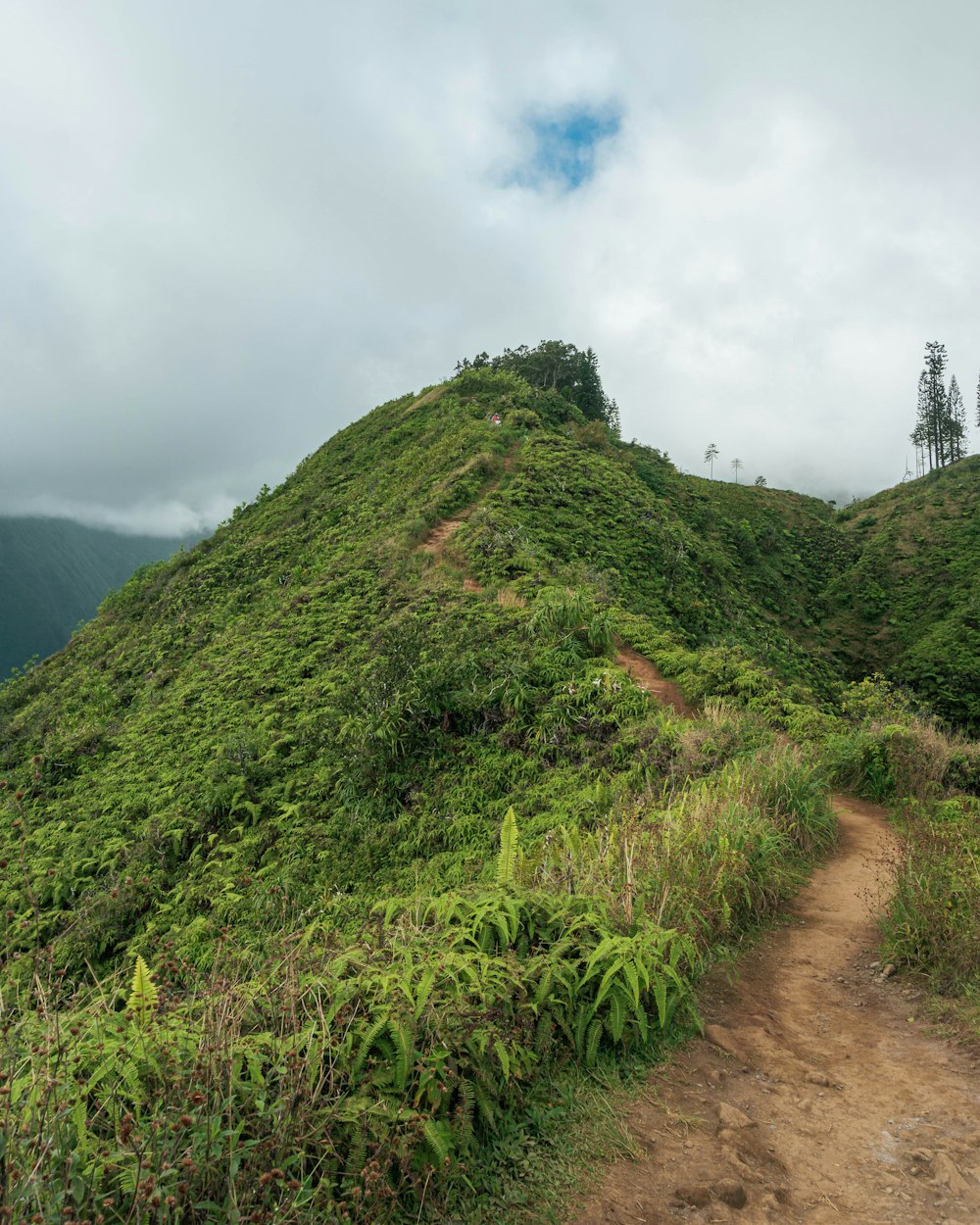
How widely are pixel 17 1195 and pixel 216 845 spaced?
845 cm

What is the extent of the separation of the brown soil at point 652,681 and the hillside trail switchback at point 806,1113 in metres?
5.70

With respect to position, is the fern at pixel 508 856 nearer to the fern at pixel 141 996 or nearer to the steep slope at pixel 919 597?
the fern at pixel 141 996

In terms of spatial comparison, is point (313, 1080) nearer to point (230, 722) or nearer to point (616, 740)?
point (616, 740)

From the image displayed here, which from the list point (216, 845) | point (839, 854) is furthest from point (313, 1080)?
point (216, 845)

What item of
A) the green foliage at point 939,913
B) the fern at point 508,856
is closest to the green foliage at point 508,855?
the fern at point 508,856

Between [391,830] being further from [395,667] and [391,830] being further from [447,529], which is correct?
[447,529]

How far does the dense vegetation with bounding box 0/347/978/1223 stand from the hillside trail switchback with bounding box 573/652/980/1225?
0.38m

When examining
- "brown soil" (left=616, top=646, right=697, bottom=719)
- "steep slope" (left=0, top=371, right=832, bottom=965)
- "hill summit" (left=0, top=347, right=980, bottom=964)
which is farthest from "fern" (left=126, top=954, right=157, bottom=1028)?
"brown soil" (left=616, top=646, right=697, bottom=719)

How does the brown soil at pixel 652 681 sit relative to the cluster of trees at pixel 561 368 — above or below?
below

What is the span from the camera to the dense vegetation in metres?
2.63

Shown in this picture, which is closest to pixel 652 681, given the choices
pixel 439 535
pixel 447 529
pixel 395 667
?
pixel 395 667

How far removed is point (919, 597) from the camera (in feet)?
110

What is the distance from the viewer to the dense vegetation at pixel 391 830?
2627 mm

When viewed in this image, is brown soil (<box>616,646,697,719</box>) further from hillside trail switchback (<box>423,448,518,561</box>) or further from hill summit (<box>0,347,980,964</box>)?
hillside trail switchback (<box>423,448,518,561</box>)
